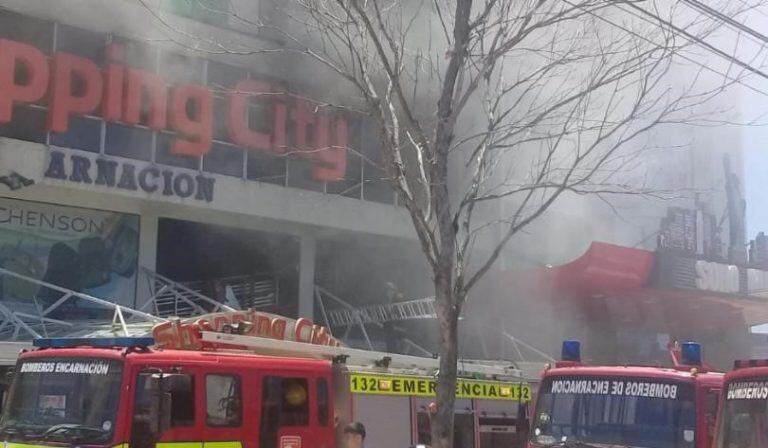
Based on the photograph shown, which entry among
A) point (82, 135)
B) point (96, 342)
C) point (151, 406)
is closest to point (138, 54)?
point (82, 135)

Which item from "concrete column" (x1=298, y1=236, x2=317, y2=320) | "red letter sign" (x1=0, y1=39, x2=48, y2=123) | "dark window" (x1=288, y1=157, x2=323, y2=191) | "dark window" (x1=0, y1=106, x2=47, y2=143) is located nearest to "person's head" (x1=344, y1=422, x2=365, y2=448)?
"red letter sign" (x1=0, y1=39, x2=48, y2=123)

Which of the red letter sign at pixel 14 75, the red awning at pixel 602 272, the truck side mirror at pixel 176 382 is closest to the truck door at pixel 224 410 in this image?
the truck side mirror at pixel 176 382

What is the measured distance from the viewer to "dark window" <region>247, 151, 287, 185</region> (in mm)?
16641

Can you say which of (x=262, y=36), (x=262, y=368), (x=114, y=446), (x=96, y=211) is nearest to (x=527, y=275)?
(x=262, y=36)

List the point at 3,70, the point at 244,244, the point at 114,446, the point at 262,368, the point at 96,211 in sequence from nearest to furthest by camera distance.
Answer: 1. the point at 114,446
2. the point at 262,368
3. the point at 3,70
4. the point at 96,211
5. the point at 244,244

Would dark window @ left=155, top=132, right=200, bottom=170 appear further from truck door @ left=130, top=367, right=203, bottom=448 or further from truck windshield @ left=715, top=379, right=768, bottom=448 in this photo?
truck windshield @ left=715, top=379, right=768, bottom=448

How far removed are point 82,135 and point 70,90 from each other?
0.82 metres

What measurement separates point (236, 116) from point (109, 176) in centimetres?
234

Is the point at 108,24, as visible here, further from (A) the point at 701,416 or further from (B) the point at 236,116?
(A) the point at 701,416

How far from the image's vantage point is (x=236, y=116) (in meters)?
15.6

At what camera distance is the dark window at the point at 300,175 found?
17094mm

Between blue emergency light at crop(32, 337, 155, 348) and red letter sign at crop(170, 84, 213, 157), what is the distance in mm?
7698

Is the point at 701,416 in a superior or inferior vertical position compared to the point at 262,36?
inferior

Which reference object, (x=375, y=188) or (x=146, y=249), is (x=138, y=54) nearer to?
(x=146, y=249)
